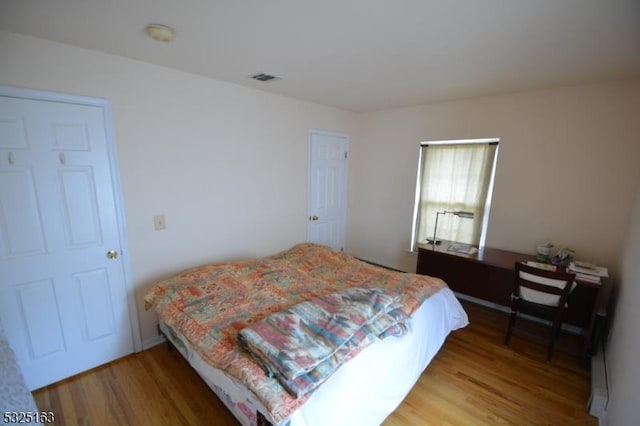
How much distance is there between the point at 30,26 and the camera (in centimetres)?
158

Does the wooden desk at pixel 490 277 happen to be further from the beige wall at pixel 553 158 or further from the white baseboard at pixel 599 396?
the beige wall at pixel 553 158

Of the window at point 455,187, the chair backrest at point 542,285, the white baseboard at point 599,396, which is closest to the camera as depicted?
the white baseboard at point 599,396

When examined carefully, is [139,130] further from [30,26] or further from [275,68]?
[275,68]

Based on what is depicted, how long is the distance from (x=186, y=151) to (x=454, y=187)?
295 centimetres

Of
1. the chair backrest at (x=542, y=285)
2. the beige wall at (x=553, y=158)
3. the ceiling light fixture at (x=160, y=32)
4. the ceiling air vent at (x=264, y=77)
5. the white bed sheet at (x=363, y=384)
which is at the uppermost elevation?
the ceiling air vent at (x=264, y=77)

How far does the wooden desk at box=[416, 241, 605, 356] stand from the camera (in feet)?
7.50

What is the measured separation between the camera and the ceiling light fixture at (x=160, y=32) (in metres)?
1.57

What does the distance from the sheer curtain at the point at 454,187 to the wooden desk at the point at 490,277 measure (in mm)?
280

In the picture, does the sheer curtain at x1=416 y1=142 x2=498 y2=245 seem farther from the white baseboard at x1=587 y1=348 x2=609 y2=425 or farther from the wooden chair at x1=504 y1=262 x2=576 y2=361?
the white baseboard at x1=587 y1=348 x2=609 y2=425

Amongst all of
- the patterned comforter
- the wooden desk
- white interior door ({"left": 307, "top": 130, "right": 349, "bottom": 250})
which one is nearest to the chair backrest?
the wooden desk

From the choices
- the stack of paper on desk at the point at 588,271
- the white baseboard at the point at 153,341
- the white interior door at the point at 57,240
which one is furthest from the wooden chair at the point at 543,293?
the white interior door at the point at 57,240

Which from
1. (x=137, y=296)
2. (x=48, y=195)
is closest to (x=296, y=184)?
(x=137, y=296)

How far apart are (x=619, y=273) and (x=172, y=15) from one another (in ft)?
12.2

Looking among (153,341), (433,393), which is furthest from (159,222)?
(433,393)
